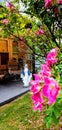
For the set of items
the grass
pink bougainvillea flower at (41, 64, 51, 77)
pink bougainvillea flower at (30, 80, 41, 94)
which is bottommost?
the grass

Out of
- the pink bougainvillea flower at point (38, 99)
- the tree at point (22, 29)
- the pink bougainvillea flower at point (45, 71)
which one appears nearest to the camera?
the pink bougainvillea flower at point (38, 99)

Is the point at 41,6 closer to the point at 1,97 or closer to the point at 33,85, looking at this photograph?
the point at 33,85

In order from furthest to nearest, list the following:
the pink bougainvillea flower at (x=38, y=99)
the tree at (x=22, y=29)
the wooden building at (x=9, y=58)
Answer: the wooden building at (x=9, y=58) → the tree at (x=22, y=29) → the pink bougainvillea flower at (x=38, y=99)

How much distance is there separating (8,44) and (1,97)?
13.8 ft

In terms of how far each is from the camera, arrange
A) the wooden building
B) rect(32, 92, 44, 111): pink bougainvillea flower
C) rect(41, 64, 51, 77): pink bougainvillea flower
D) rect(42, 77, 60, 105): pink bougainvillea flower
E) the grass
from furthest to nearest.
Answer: the wooden building, the grass, rect(41, 64, 51, 77): pink bougainvillea flower, rect(32, 92, 44, 111): pink bougainvillea flower, rect(42, 77, 60, 105): pink bougainvillea flower

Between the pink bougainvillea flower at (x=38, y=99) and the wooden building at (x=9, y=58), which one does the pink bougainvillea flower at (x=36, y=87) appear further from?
the wooden building at (x=9, y=58)

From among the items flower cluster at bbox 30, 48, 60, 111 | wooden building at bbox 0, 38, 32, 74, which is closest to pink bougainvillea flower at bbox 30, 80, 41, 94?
flower cluster at bbox 30, 48, 60, 111

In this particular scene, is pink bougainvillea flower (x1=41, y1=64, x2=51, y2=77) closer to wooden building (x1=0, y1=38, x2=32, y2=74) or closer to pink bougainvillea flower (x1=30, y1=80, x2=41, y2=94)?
pink bougainvillea flower (x1=30, y1=80, x2=41, y2=94)

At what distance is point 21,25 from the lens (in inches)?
167

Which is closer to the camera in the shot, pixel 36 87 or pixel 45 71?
pixel 36 87

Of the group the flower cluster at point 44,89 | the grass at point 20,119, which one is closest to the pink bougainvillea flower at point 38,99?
the flower cluster at point 44,89

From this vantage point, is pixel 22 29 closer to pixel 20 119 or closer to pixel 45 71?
pixel 20 119

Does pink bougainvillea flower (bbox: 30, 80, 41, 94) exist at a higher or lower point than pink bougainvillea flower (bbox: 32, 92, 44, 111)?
higher

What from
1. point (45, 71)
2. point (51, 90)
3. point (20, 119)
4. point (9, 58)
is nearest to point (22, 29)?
point (20, 119)
